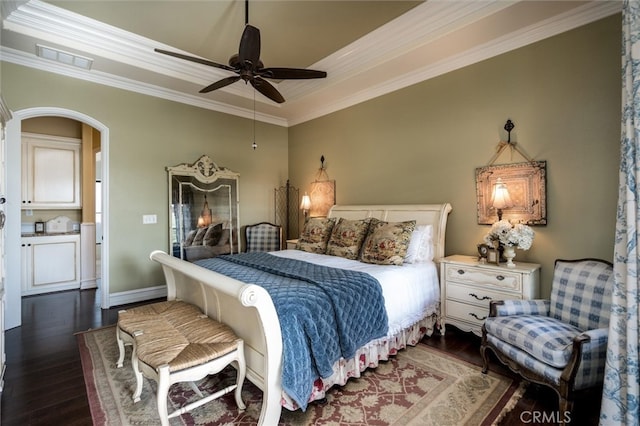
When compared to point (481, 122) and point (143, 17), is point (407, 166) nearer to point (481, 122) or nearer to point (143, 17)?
point (481, 122)

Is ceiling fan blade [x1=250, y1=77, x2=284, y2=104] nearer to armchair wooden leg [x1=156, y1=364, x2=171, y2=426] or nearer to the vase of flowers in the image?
armchair wooden leg [x1=156, y1=364, x2=171, y2=426]

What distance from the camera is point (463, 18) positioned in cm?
275

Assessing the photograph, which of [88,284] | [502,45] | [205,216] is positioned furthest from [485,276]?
[88,284]

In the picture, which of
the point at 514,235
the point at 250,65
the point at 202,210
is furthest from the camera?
the point at 202,210

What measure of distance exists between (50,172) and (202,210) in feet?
8.69

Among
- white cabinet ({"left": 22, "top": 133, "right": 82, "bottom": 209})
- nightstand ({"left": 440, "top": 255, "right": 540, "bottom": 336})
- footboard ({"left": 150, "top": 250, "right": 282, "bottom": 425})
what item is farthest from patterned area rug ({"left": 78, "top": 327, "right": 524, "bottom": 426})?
white cabinet ({"left": 22, "top": 133, "right": 82, "bottom": 209})

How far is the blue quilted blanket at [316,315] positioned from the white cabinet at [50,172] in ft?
13.4

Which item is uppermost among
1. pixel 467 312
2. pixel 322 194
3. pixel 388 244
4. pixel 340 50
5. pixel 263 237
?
pixel 340 50

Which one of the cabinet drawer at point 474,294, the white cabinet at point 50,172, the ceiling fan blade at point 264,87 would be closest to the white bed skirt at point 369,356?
the cabinet drawer at point 474,294

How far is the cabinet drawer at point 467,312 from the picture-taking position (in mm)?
2771

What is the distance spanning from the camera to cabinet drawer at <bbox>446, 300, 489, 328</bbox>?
2.77 metres

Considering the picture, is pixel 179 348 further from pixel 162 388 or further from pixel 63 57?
pixel 63 57

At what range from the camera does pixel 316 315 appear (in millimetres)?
1914

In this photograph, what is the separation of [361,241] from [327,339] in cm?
161
